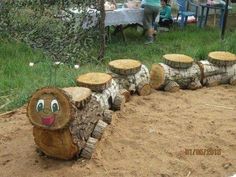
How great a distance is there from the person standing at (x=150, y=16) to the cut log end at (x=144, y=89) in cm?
393

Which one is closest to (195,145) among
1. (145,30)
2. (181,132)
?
(181,132)

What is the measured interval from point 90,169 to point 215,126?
1.53m

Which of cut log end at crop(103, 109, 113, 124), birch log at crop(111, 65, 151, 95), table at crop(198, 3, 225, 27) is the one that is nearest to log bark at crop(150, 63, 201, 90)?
birch log at crop(111, 65, 151, 95)

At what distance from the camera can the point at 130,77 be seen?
556cm

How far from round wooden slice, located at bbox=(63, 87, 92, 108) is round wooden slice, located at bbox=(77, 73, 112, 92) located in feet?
1.24

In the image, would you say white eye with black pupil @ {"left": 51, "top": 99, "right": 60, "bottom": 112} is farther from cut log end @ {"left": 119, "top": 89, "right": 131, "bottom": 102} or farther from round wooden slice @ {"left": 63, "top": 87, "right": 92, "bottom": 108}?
cut log end @ {"left": 119, "top": 89, "right": 131, "bottom": 102}

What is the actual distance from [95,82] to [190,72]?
5.85 feet

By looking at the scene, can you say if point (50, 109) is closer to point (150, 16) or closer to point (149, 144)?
point (149, 144)

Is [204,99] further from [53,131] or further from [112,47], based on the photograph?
[112,47]

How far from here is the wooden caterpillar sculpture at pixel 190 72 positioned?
5980 mm

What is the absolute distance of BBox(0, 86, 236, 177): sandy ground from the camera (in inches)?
159

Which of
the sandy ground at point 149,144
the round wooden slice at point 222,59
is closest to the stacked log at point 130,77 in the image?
the sandy ground at point 149,144

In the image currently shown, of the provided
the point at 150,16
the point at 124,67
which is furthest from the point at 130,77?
the point at 150,16

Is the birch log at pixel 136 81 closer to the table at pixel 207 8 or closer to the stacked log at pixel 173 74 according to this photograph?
the stacked log at pixel 173 74
